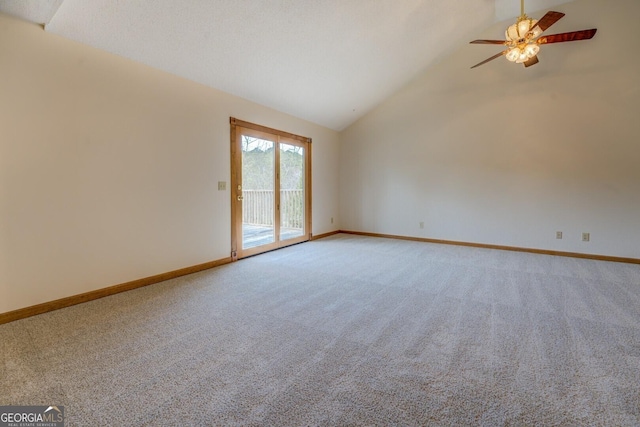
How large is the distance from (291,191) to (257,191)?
34.0 inches

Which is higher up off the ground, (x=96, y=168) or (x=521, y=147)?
(x=521, y=147)

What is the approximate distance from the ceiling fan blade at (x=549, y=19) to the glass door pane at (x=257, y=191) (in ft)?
12.2

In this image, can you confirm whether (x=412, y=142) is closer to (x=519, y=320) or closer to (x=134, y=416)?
(x=519, y=320)

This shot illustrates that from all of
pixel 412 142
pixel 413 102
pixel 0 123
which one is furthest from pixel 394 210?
pixel 0 123

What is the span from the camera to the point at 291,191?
209 inches

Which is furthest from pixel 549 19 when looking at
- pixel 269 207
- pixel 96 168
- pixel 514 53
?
pixel 96 168

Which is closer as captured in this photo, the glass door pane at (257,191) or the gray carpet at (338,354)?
the gray carpet at (338,354)

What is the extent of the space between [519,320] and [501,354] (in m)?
0.64

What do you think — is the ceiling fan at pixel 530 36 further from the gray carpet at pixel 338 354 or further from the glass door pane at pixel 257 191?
the glass door pane at pixel 257 191

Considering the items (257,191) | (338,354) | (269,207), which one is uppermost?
(257,191)

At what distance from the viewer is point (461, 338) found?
194cm

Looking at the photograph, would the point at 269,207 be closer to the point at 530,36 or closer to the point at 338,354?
the point at 338,354

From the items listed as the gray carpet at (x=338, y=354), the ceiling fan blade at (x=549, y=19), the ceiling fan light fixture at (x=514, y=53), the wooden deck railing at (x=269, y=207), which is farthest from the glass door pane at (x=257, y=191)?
the ceiling fan blade at (x=549, y=19)

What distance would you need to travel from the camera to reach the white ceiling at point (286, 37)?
96.6 inches
